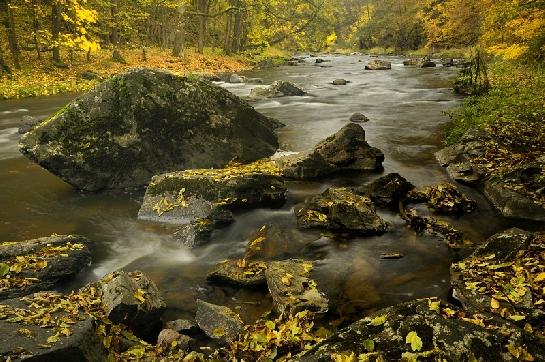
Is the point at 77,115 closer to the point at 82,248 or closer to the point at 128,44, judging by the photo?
the point at 82,248

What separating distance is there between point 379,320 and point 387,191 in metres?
5.49

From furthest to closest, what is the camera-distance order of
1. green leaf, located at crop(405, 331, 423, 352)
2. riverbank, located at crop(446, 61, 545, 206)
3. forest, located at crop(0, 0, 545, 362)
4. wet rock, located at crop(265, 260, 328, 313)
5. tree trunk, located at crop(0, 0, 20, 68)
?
tree trunk, located at crop(0, 0, 20, 68)
riverbank, located at crop(446, 61, 545, 206)
wet rock, located at crop(265, 260, 328, 313)
forest, located at crop(0, 0, 545, 362)
green leaf, located at crop(405, 331, 423, 352)

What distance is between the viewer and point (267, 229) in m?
7.96

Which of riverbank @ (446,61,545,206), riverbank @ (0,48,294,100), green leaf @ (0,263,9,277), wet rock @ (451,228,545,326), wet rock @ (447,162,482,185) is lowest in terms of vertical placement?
riverbank @ (0,48,294,100)

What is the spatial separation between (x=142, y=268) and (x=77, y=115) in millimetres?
4405

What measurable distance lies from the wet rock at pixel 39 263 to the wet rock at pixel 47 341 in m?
1.40

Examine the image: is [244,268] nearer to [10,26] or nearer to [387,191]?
[387,191]

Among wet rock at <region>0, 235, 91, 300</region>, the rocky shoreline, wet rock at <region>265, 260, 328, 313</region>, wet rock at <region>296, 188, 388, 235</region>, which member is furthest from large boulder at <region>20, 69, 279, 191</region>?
wet rock at <region>265, 260, 328, 313</region>

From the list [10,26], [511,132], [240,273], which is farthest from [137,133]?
[10,26]

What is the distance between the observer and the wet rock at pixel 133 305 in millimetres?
4938

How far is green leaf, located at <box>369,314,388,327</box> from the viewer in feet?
11.7

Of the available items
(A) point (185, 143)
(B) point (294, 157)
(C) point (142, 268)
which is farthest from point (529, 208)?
(A) point (185, 143)

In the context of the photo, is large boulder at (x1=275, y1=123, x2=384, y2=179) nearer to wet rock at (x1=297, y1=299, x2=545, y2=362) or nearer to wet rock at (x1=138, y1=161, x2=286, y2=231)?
wet rock at (x1=138, y1=161, x2=286, y2=231)

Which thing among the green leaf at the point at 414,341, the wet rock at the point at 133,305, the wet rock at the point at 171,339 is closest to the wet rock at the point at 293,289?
the wet rock at the point at 171,339
